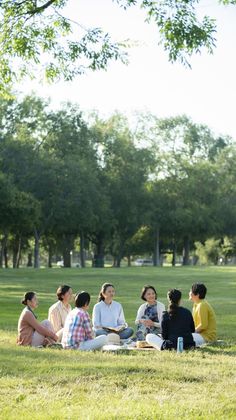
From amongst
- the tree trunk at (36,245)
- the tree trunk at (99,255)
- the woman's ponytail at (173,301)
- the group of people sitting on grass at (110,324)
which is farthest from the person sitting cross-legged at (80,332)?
the tree trunk at (99,255)

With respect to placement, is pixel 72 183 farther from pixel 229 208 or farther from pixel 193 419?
pixel 193 419

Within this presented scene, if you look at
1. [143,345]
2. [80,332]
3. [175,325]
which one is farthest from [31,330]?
[175,325]

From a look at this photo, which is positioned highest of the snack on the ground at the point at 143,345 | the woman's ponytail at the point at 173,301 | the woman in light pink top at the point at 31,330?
the woman's ponytail at the point at 173,301

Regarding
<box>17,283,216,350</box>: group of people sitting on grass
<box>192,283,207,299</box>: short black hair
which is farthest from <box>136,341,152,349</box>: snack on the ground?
<box>192,283,207,299</box>: short black hair

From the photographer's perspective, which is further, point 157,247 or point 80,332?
point 157,247

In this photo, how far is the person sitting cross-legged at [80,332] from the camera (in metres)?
13.1

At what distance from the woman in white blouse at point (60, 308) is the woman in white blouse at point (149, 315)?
4.73 ft

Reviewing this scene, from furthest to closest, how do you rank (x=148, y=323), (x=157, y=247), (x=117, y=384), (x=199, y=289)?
(x=157, y=247) < (x=148, y=323) < (x=199, y=289) < (x=117, y=384)

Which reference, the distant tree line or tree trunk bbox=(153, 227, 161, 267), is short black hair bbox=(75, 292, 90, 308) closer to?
the distant tree line

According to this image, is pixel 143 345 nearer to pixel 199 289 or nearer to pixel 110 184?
pixel 199 289

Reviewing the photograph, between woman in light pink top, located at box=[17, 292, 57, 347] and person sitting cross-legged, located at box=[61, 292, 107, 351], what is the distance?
663 millimetres

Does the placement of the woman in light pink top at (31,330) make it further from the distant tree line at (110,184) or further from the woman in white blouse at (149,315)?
the distant tree line at (110,184)

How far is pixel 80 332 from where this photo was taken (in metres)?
13.2

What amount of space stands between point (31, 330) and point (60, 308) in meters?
1.25
